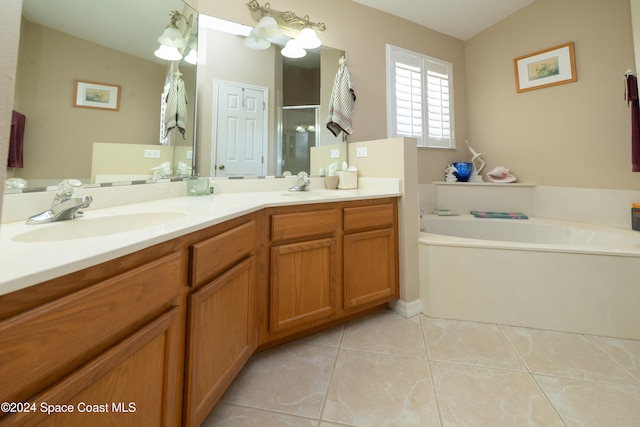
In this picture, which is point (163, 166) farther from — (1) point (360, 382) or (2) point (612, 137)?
(2) point (612, 137)

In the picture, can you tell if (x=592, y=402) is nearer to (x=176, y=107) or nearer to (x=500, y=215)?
(x=500, y=215)

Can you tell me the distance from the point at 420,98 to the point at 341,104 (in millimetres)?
1125

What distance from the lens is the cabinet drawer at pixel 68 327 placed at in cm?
38

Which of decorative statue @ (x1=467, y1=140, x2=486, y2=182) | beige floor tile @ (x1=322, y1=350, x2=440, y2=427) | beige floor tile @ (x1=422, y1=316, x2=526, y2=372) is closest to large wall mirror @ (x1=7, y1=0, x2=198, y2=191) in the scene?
beige floor tile @ (x1=322, y1=350, x2=440, y2=427)

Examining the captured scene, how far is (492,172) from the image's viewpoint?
9.09 ft

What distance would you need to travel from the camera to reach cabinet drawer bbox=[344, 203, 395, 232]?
1.55 metres

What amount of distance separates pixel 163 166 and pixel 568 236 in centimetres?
296

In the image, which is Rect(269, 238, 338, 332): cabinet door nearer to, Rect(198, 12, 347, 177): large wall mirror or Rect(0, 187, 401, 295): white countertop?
Rect(0, 187, 401, 295): white countertop

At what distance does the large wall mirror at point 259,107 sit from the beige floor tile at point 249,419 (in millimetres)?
1322

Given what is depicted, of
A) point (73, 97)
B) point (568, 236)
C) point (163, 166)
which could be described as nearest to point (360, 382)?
point (163, 166)

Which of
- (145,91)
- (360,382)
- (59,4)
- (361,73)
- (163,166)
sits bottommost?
(360,382)

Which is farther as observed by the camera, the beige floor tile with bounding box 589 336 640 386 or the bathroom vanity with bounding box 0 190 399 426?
the beige floor tile with bounding box 589 336 640 386

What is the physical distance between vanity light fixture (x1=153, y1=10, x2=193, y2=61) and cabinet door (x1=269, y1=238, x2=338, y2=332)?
1188mm

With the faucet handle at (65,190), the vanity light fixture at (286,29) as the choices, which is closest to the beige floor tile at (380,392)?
the faucet handle at (65,190)
